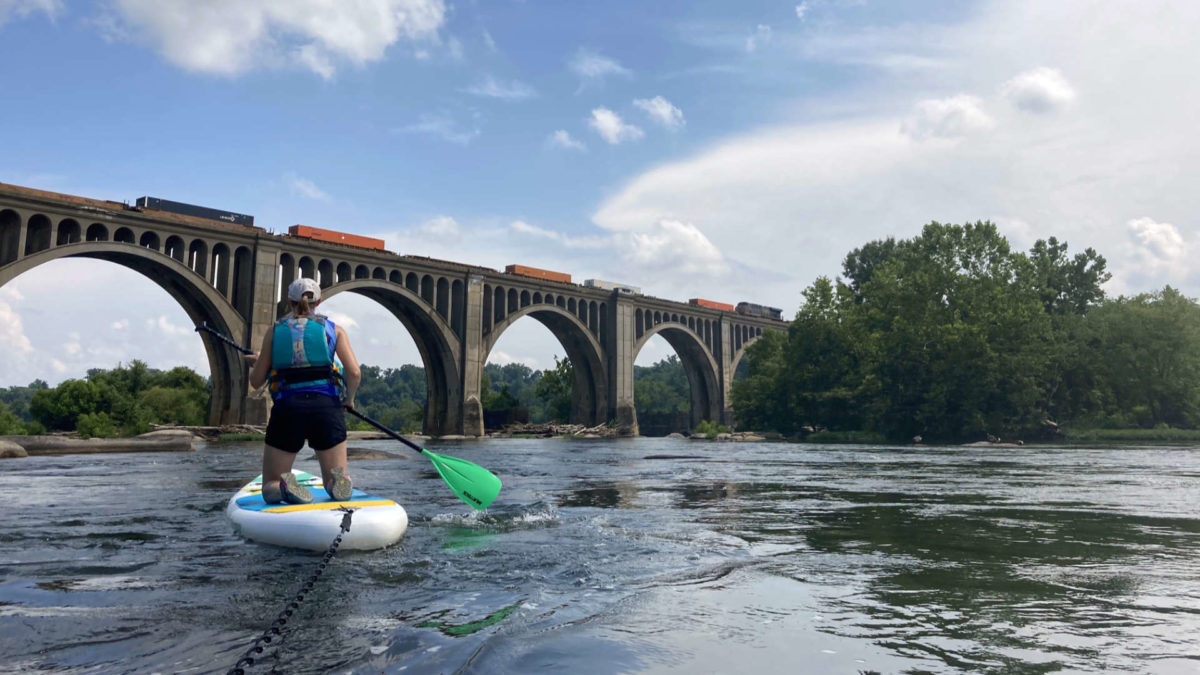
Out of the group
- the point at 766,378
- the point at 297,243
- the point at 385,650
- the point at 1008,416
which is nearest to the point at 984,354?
the point at 1008,416

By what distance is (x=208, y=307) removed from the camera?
42.3m

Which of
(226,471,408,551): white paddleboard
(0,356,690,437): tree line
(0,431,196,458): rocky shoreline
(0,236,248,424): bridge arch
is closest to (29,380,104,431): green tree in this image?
(0,356,690,437): tree line

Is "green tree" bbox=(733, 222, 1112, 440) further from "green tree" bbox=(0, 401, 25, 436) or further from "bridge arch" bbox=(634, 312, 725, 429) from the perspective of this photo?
"green tree" bbox=(0, 401, 25, 436)

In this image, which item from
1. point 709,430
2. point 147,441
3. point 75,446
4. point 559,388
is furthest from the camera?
point 559,388

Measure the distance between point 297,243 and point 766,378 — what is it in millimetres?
37662

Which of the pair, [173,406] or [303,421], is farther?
[173,406]

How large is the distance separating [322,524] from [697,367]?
78682mm

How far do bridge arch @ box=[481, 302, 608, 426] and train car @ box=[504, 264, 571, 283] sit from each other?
8.25 feet

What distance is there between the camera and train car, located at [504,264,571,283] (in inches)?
2453

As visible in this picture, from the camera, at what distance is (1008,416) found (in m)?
47.7

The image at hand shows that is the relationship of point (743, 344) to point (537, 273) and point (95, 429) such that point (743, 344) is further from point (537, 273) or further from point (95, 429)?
point (95, 429)

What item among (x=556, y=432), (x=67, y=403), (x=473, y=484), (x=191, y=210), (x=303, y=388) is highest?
(x=191, y=210)

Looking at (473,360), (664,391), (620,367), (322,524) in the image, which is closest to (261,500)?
(322,524)

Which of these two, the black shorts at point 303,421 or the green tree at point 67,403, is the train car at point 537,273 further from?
the black shorts at point 303,421
